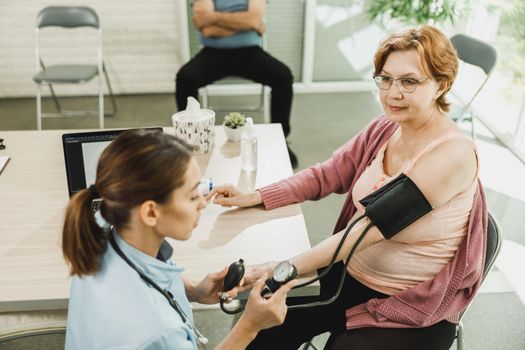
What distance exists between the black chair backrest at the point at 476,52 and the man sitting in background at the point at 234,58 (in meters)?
1.10

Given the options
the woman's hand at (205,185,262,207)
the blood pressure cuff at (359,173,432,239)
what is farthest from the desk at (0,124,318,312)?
the blood pressure cuff at (359,173,432,239)

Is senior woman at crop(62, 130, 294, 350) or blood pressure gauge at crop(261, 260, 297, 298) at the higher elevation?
senior woman at crop(62, 130, 294, 350)

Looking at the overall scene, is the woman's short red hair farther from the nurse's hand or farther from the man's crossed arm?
the man's crossed arm

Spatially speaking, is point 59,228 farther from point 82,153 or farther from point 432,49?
point 432,49

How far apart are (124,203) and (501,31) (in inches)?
149

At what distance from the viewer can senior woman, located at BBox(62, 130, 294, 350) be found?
0.84 metres

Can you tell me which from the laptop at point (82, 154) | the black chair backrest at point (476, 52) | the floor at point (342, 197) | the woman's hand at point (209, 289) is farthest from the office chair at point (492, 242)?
the black chair backrest at point (476, 52)

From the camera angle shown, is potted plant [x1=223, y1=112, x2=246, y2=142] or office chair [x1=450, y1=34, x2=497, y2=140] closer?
potted plant [x1=223, y1=112, x2=246, y2=142]

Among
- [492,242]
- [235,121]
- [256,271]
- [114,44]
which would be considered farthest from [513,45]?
[256,271]

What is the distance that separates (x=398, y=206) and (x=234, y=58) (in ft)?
7.40

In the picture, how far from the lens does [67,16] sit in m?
3.39

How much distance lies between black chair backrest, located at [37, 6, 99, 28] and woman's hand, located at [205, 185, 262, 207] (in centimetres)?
241

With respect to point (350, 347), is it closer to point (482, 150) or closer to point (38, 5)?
point (482, 150)

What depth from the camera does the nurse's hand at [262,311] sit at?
1.06 meters
